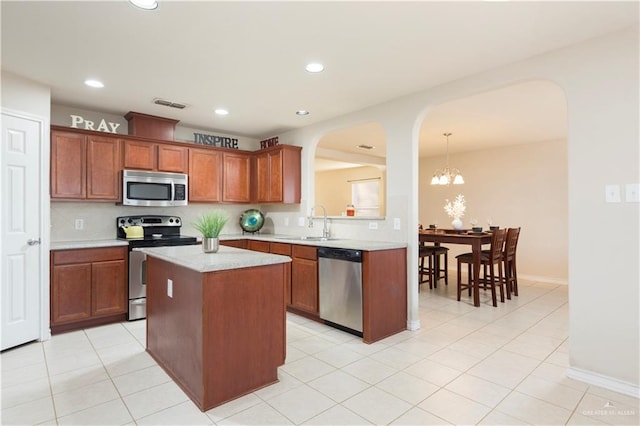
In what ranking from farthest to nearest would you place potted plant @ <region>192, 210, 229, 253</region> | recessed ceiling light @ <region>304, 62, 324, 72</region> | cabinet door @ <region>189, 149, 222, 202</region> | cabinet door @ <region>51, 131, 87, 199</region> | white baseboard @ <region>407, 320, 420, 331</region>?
cabinet door @ <region>189, 149, 222, 202</region>, cabinet door @ <region>51, 131, 87, 199</region>, white baseboard @ <region>407, 320, 420, 331</region>, recessed ceiling light @ <region>304, 62, 324, 72</region>, potted plant @ <region>192, 210, 229, 253</region>

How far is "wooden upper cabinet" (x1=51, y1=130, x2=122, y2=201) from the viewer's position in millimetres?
3650

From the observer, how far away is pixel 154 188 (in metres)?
4.32

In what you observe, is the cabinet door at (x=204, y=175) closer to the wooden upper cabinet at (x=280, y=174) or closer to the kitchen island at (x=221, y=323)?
the wooden upper cabinet at (x=280, y=174)

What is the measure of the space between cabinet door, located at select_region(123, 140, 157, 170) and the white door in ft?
3.12

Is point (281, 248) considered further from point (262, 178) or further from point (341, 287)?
point (262, 178)

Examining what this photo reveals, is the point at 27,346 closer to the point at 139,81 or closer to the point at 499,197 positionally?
the point at 139,81

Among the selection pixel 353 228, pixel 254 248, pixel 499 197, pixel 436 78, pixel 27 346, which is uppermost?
pixel 436 78

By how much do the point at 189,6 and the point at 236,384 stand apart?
93.2 inches

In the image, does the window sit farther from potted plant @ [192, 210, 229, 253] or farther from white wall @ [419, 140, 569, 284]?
potted plant @ [192, 210, 229, 253]

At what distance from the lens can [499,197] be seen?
651 centimetres

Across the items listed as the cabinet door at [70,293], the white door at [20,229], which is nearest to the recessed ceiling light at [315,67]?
the white door at [20,229]

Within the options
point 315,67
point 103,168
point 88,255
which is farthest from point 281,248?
point 103,168

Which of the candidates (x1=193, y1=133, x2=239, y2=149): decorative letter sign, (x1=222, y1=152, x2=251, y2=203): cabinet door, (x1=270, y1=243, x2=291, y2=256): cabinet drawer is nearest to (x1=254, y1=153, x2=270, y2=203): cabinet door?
(x1=222, y1=152, x2=251, y2=203): cabinet door

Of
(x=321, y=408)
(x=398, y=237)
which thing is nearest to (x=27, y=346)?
(x=321, y=408)
